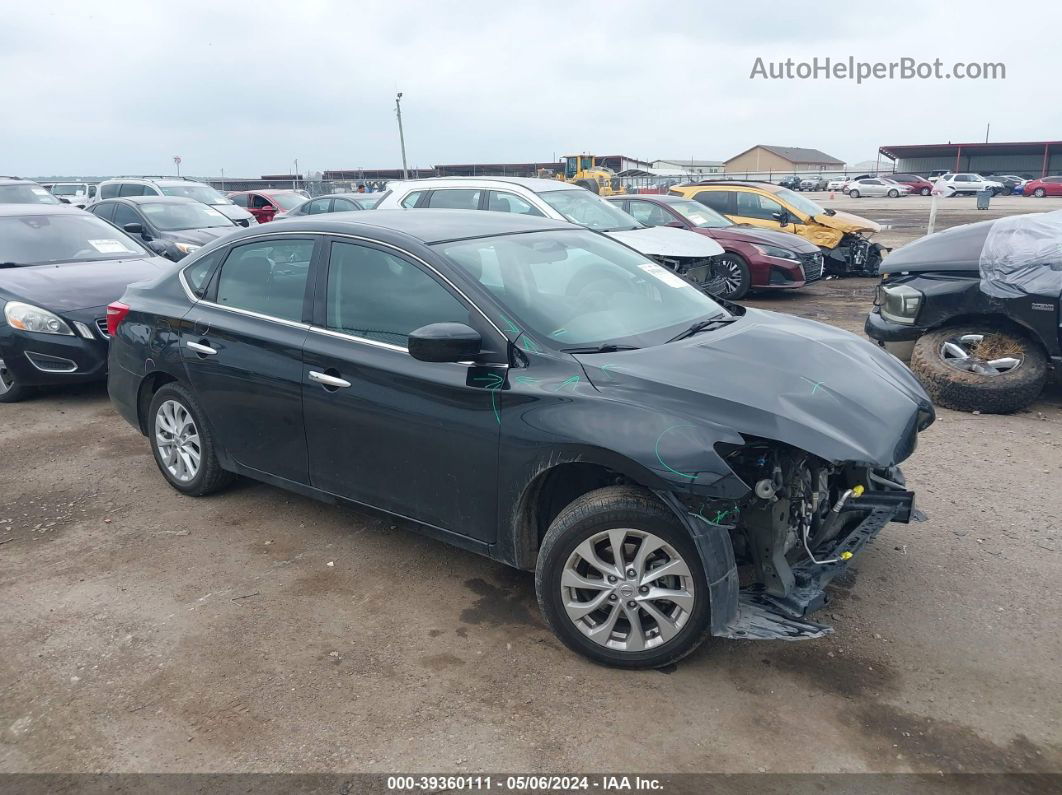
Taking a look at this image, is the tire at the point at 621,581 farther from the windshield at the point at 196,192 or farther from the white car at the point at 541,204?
the windshield at the point at 196,192

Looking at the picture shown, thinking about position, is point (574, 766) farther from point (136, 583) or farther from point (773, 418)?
point (136, 583)

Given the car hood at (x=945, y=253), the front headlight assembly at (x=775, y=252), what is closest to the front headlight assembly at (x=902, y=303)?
the car hood at (x=945, y=253)

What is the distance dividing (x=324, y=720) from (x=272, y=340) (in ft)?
6.50

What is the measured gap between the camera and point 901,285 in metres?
6.75

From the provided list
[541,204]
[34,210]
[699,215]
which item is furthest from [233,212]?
[699,215]

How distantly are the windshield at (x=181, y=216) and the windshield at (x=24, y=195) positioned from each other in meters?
2.82

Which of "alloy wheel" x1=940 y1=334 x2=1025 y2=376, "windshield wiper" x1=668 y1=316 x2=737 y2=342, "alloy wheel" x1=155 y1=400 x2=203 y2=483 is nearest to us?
"windshield wiper" x1=668 y1=316 x2=737 y2=342

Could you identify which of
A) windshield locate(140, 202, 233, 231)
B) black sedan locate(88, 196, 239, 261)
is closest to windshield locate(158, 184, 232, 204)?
black sedan locate(88, 196, 239, 261)

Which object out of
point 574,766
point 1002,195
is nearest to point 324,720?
point 574,766

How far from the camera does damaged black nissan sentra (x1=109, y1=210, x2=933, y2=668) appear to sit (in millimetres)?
3115

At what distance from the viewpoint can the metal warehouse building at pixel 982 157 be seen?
66438mm

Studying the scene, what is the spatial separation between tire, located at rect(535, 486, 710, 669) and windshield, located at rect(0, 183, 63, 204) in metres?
14.0

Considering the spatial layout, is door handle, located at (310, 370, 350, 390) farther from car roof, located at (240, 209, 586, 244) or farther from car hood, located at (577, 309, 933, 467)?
car hood, located at (577, 309, 933, 467)

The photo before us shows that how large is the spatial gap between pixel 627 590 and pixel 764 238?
956 cm
